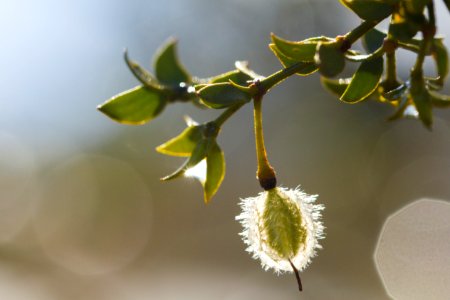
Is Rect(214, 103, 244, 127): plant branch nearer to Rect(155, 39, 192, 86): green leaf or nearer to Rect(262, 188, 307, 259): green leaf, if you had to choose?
Rect(262, 188, 307, 259): green leaf

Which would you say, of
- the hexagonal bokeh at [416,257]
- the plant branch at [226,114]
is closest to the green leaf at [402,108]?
the plant branch at [226,114]

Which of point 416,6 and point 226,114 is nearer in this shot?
point 416,6

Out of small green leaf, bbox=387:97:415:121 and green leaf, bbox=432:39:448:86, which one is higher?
green leaf, bbox=432:39:448:86

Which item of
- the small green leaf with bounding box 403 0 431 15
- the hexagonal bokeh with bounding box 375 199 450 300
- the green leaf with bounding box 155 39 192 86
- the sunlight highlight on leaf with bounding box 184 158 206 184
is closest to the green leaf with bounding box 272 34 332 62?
the small green leaf with bounding box 403 0 431 15

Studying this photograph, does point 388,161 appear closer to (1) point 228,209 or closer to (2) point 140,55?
(1) point 228,209

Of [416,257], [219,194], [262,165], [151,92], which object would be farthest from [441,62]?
[219,194]

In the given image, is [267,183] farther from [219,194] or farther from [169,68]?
[219,194]
